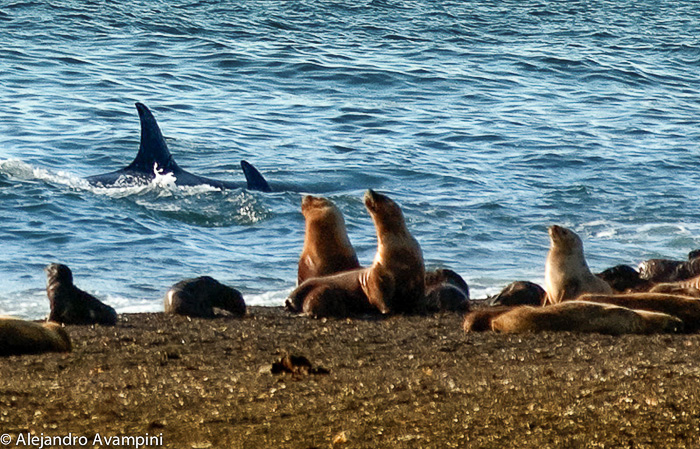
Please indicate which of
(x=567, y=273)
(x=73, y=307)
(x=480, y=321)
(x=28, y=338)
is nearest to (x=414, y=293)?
(x=567, y=273)

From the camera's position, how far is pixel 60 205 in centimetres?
1517

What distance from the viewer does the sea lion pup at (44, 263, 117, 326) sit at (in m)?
8.36

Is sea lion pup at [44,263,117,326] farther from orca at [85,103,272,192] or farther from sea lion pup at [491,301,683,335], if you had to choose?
orca at [85,103,272,192]

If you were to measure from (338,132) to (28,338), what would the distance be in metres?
15.3

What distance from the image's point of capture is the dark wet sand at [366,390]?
15.3 feet

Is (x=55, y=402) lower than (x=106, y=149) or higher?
higher

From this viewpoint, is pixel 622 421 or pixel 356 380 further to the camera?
pixel 356 380

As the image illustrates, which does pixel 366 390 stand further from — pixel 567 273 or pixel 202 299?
pixel 567 273

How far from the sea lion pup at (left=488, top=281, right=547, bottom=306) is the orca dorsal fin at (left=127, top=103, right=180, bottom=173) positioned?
8.16 m

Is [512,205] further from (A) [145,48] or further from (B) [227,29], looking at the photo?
(B) [227,29]

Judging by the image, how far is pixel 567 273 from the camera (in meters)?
9.38

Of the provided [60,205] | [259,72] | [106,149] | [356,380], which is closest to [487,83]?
[259,72]

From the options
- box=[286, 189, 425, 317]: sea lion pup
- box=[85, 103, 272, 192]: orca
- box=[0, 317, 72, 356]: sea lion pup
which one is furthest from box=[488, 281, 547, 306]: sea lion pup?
box=[85, 103, 272, 192]: orca

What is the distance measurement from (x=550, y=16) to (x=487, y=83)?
36.6ft
